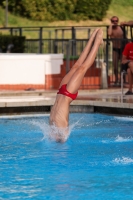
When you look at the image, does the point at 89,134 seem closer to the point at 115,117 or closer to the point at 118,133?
the point at 118,133

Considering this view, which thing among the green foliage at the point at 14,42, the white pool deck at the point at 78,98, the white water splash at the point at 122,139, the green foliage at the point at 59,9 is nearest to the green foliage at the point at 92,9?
the green foliage at the point at 59,9

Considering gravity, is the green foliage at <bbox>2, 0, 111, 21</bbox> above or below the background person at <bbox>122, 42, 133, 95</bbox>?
above

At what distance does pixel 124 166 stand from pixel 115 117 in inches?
205

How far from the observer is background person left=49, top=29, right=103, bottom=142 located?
10.8 m

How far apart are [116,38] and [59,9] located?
804 inches

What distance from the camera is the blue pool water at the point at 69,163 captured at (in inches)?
327

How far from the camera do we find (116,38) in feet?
65.8

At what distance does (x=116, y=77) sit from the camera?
65.4 ft

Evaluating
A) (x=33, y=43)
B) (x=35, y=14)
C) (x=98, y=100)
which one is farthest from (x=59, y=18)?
(x=98, y=100)

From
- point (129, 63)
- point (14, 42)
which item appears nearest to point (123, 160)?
point (129, 63)

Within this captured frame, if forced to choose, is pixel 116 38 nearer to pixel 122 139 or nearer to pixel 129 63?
pixel 129 63

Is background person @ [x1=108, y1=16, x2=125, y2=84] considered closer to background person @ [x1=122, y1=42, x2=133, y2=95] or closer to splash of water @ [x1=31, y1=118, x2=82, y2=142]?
background person @ [x1=122, y1=42, x2=133, y2=95]

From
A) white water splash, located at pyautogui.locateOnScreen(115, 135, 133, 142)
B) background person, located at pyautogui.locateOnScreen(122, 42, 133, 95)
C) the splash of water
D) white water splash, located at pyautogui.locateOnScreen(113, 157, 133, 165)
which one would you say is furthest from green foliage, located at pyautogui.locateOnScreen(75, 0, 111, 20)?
white water splash, located at pyautogui.locateOnScreen(113, 157, 133, 165)

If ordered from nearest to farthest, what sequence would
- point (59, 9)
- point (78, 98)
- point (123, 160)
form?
point (123, 160) → point (78, 98) → point (59, 9)
